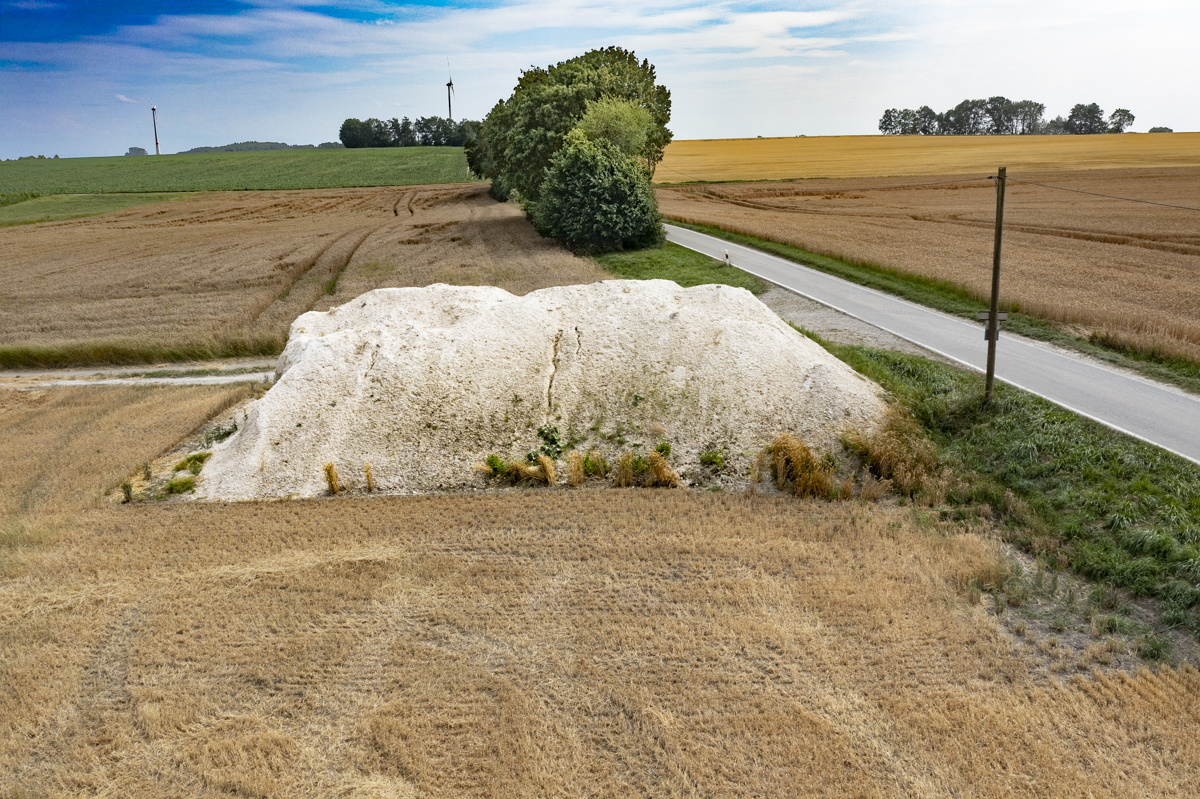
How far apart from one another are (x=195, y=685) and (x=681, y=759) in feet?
19.1

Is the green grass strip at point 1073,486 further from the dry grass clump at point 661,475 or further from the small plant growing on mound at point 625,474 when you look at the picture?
the small plant growing on mound at point 625,474

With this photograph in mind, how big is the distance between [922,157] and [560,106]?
66825 mm

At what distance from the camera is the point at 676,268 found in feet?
122

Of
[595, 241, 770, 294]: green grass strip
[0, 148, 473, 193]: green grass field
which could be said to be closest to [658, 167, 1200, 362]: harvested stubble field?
[595, 241, 770, 294]: green grass strip

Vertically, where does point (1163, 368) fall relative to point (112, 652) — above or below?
above

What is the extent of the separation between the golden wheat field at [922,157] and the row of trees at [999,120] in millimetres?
27726

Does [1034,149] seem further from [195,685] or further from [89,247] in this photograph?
[195,685]

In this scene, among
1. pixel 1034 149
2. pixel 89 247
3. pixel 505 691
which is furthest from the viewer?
pixel 1034 149

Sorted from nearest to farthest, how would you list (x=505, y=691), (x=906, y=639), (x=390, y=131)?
(x=505, y=691)
(x=906, y=639)
(x=390, y=131)

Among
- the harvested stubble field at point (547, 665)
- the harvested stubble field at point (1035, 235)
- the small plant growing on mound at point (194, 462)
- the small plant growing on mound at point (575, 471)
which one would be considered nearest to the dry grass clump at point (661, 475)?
the harvested stubble field at point (547, 665)

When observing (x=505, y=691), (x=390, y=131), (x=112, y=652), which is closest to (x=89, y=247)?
(x=112, y=652)

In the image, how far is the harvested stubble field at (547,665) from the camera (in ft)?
24.3

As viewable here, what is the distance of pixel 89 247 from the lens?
50844 millimetres

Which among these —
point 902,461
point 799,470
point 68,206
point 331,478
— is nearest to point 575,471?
point 799,470
